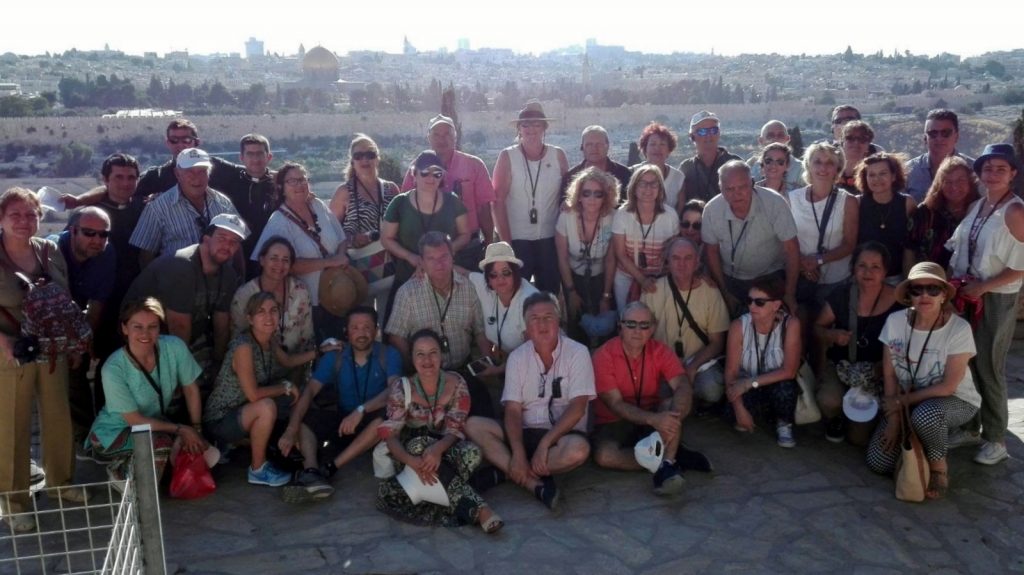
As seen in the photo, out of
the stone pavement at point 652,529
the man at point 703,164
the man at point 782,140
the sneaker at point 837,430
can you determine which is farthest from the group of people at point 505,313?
the man at point 782,140

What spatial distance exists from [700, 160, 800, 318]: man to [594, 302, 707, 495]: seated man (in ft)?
2.37

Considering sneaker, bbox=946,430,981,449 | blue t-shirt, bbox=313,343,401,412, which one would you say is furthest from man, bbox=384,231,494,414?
sneaker, bbox=946,430,981,449

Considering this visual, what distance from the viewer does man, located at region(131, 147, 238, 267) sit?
487cm

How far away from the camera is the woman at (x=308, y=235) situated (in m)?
5.08

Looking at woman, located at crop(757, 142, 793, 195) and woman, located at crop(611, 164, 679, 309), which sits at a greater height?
woman, located at crop(757, 142, 793, 195)

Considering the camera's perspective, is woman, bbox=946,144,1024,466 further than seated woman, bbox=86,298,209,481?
Yes

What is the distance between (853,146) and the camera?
5672 mm

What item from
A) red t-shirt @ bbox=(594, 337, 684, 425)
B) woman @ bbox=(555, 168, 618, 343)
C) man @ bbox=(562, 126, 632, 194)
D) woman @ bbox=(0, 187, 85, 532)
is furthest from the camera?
man @ bbox=(562, 126, 632, 194)

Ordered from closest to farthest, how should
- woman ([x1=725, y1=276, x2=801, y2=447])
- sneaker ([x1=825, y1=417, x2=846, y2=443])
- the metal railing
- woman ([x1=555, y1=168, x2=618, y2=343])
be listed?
1. the metal railing
2. woman ([x1=725, y1=276, x2=801, y2=447])
3. sneaker ([x1=825, y1=417, x2=846, y2=443])
4. woman ([x1=555, y1=168, x2=618, y2=343])

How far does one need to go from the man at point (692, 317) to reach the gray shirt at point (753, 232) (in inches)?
9.2

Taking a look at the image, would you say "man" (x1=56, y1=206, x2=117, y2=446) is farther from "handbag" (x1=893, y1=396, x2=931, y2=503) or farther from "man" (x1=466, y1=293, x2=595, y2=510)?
"handbag" (x1=893, y1=396, x2=931, y2=503)

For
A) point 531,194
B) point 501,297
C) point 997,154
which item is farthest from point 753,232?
point 501,297

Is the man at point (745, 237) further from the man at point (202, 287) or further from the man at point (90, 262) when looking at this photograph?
the man at point (90, 262)

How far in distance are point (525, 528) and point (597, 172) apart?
2.25 m
